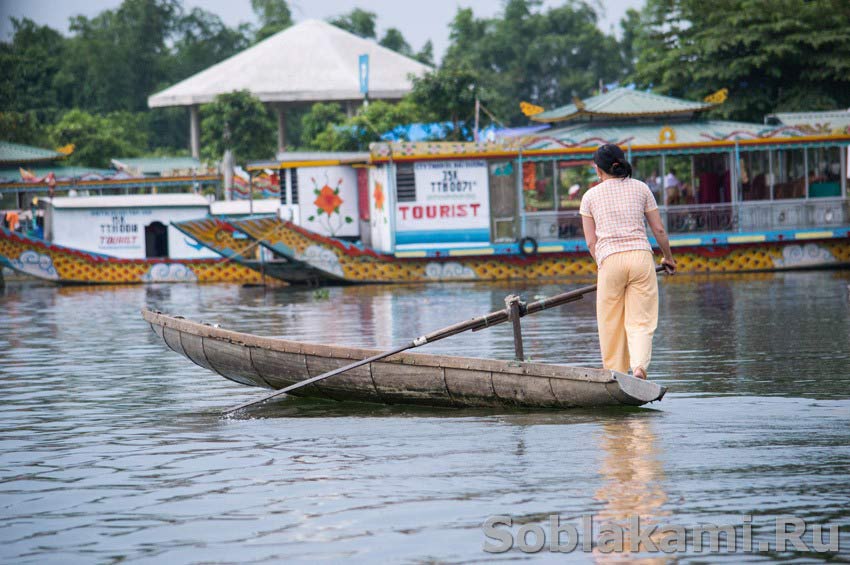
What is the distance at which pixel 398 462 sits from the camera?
6.99m

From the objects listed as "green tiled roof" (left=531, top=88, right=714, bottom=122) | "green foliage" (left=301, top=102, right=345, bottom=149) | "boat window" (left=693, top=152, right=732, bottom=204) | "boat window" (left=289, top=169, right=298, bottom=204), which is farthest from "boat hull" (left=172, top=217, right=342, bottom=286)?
"green foliage" (left=301, top=102, right=345, bottom=149)

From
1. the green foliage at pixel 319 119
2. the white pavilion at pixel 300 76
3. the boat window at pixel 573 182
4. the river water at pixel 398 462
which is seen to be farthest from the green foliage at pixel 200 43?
the river water at pixel 398 462

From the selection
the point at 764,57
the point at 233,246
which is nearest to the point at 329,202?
the point at 233,246

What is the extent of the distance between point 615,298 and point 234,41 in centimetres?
6705

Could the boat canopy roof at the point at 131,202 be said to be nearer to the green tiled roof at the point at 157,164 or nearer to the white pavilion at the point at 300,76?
the green tiled roof at the point at 157,164

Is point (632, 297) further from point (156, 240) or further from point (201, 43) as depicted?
point (201, 43)

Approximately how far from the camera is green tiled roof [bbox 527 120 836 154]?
25422 millimetres

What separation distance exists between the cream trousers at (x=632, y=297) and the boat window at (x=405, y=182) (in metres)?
17.6

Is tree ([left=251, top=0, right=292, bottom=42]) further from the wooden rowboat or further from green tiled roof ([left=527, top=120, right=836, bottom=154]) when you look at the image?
the wooden rowboat

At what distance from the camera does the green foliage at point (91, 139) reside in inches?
1870

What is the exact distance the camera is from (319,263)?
25.7m

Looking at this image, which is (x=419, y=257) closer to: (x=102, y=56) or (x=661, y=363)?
(x=661, y=363)

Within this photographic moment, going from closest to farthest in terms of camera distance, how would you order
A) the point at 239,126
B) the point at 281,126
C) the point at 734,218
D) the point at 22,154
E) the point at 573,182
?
the point at 734,218 → the point at 573,182 → the point at 22,154 → the point at 239,126 → the point at 281,126

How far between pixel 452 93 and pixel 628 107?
1085 centimetres
